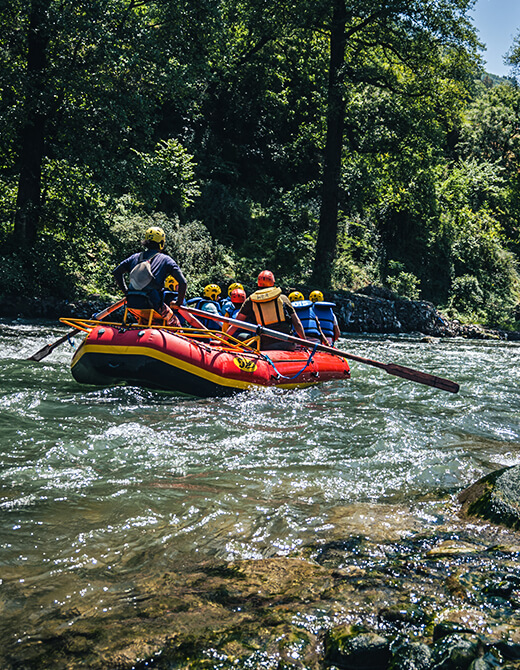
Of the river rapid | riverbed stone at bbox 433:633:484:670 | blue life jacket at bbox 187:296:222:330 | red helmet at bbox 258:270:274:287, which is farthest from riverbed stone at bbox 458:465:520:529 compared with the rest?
blue life jacket at bbox 187:296:222:330

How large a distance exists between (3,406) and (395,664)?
5.08 meters

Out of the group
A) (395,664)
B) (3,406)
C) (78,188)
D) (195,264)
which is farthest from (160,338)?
(195,264)

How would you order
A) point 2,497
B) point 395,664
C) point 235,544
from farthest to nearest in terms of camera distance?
point 2,497, point 235,544, point 395,664

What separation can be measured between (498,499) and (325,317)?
6.74 meters

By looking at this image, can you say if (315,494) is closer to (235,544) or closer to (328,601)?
(235,544)

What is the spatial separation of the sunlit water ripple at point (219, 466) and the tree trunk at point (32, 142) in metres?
7.60

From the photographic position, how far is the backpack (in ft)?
23.0

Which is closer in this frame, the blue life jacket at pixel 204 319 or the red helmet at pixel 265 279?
the red helmet at pixel 265 279

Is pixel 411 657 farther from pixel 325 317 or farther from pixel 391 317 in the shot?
pixel 391 317

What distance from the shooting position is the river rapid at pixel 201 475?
2.87 meters

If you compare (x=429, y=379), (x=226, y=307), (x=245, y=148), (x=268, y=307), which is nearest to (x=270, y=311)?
(x=268, y=307)

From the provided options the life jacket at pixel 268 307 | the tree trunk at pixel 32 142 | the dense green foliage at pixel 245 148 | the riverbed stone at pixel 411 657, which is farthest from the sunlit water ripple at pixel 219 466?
the dense green foliage at pixel 245 148

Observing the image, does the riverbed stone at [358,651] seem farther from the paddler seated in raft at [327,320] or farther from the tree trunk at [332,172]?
the tree trunk at [332,172]

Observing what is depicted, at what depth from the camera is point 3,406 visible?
5.88 metres
